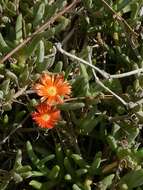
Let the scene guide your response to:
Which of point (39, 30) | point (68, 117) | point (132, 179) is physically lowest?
point (132, 179)

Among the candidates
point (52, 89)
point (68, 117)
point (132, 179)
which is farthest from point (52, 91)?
point (132, 179)

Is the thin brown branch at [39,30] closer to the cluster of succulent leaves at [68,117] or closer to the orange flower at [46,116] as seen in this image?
the cluster of succulent leaves at [68,117]

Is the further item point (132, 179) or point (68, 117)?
point (68, 117)

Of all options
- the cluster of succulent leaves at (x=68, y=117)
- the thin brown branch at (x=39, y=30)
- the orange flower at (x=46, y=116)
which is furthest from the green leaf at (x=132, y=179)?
the thin brown branch at (x=39, y=30)

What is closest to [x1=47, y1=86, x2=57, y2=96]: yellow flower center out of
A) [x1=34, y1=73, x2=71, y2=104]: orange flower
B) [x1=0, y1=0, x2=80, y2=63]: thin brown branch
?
[x1=34, y1=73, x2=71, y2=104]: orange flower

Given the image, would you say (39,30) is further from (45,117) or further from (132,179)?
(132,179)

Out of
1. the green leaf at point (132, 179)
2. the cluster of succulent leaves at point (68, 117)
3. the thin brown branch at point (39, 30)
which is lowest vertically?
the green leaf at point (132, 179)

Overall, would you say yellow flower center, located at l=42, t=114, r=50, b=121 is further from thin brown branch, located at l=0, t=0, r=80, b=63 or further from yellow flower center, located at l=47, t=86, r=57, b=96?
thin brown branch, located at l=0, t=0, r=80, b=63

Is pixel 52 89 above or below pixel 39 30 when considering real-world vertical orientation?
below
